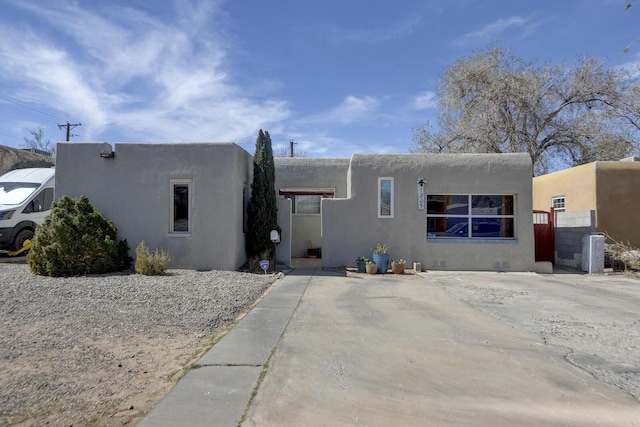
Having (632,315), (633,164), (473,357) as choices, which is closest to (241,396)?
(473,357)

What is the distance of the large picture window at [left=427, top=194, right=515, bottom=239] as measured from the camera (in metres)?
12.7

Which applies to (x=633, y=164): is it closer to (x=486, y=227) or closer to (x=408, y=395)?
(x=486, y=227)

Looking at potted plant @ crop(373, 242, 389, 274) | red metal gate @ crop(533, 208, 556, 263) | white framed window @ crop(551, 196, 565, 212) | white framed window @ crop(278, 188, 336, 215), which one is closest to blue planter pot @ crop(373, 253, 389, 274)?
potted plant @ crop(373, 242, 389, 274)

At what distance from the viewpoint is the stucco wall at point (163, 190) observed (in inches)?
440

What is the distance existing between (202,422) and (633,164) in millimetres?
15094

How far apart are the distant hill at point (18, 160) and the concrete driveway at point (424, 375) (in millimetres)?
23272

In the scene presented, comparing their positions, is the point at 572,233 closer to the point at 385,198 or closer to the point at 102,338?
the point at 385,198

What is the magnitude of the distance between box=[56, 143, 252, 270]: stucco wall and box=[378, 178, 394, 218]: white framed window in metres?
4.41

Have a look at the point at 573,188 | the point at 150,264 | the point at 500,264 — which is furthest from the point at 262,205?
the point at 573,188

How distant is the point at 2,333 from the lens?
212 inches

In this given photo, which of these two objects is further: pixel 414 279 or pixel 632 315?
pixel 414 279

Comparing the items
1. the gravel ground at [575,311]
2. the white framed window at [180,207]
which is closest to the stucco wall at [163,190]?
the white framed window at [180,207]

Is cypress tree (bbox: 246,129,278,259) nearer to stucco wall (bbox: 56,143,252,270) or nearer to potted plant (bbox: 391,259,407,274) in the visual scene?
stucco wall (bbox: 56,143,252,270)

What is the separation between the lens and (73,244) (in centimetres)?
995
